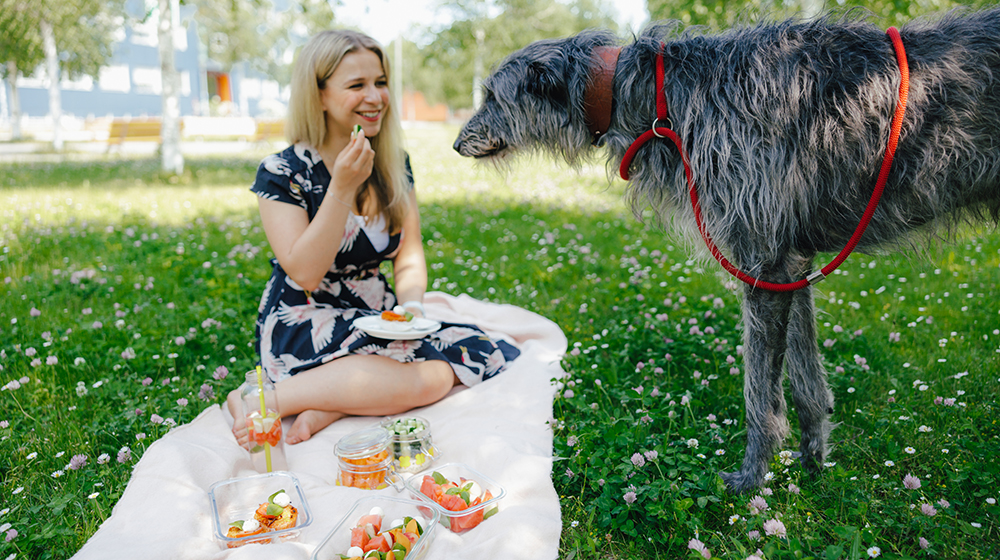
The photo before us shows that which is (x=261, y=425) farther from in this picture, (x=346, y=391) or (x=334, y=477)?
(x=346, y=391)

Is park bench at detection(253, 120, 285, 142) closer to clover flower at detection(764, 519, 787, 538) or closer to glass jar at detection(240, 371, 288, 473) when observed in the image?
glass jar at detection(240, 371, 288, 473)

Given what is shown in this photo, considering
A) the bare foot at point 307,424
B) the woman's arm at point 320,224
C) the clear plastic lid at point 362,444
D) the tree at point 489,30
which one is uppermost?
the tree at point 489,30

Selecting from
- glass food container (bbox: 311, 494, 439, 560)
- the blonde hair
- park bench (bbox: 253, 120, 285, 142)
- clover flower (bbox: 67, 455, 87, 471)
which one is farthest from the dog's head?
park bench (bbox: 253, 120, 285, 142)

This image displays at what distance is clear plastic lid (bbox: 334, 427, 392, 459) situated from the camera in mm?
2898

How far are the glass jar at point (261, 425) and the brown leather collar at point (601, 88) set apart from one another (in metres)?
2.00

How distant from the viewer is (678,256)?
6.38 meters

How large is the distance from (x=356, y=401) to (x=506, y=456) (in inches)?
38.6

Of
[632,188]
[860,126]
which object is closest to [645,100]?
[632,188]

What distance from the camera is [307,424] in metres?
3.35

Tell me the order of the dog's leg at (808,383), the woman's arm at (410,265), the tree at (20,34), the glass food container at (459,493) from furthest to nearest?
the tree at (20,34) → the woman's arm at (410,265) → the dog's leg at (808,383) → the glass food container at (459,493)

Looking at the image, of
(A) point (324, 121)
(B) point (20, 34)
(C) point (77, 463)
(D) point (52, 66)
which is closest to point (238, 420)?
(C) point (77, 463)

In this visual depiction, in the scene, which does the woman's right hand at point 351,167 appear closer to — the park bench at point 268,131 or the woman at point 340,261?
the woman at point 340,261

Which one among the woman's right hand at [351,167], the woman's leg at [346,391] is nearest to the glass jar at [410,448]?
the woman's leg at [346,391]

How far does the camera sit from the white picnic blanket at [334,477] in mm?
2344
